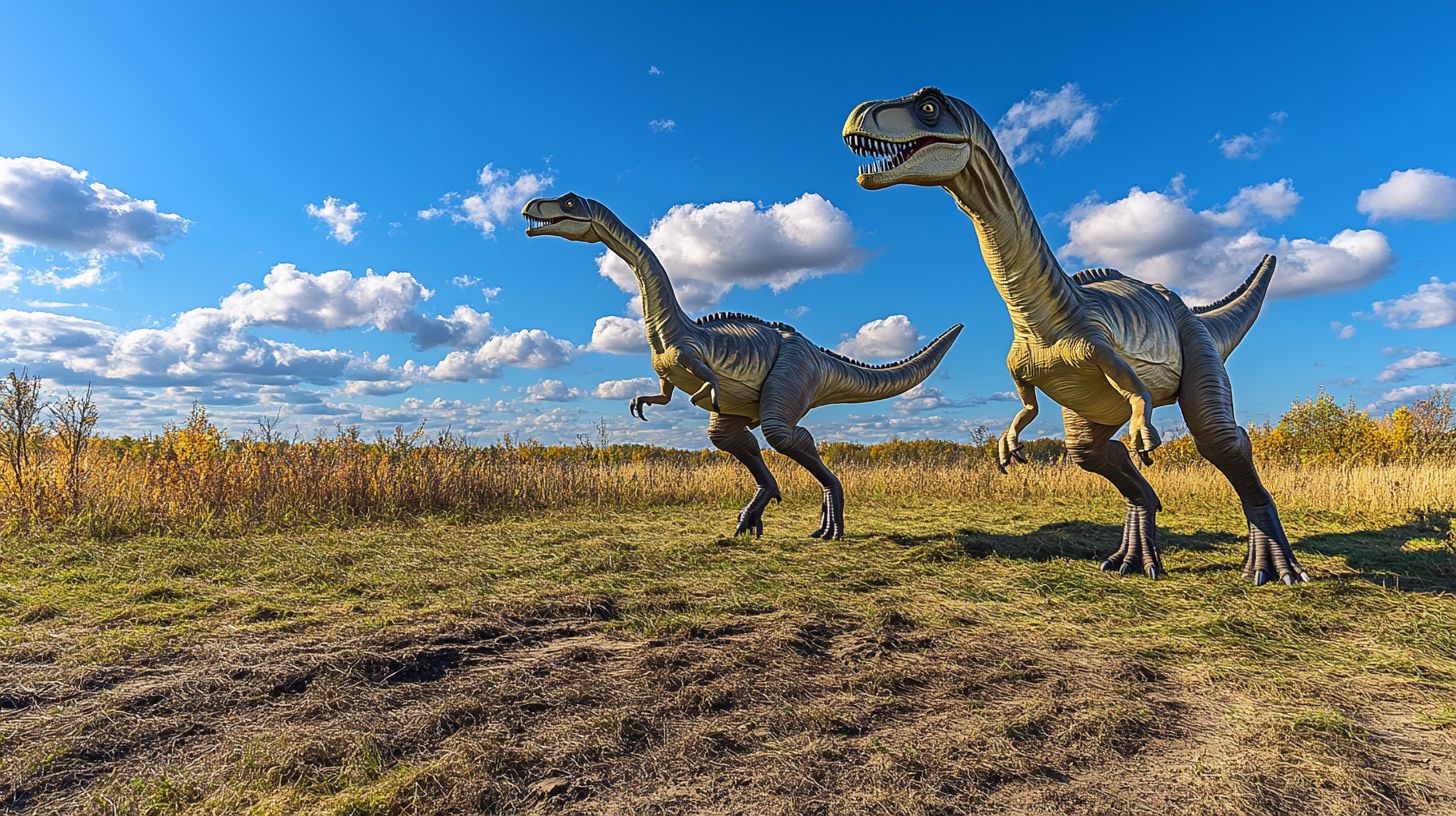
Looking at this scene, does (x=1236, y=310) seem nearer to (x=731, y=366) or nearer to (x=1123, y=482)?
(x=1123, y=482)

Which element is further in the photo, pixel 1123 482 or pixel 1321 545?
pixel 1321 545

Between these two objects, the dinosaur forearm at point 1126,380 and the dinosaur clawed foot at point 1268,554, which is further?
the dinosaur clawed foot at point 1268,554

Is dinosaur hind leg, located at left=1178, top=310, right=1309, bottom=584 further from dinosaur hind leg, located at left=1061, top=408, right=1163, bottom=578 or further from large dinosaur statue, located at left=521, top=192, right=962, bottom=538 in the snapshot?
large dinosaur statue, located at left=521, top=192, right=962, bottom=538

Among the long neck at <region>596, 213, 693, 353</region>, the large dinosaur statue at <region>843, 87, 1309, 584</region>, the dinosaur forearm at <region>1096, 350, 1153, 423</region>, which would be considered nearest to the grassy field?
the large dinosaur statue at <region>843, 87, 1309, 584</region>

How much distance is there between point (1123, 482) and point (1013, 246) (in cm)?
235

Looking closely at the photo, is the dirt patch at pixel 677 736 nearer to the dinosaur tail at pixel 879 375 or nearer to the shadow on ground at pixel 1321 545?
the shadow on ground at pixel 1321 545

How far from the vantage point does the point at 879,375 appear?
8.17 meters

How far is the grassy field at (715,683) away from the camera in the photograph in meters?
1.96

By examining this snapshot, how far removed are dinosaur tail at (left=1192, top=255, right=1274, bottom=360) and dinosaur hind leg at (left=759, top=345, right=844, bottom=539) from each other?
3416mm

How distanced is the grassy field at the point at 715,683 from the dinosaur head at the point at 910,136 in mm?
2485

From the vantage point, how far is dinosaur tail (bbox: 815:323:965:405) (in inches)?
310

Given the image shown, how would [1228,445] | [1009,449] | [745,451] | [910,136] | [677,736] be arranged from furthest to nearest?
[745,451] → [1009,449] → [1228,445] → [910,136] → [677,736]

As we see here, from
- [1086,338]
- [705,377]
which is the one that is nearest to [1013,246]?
[1086,338]

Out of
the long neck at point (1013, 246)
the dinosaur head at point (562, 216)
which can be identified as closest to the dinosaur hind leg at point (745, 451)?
the dinosaur head at point (562, 216)
